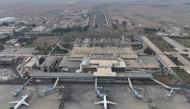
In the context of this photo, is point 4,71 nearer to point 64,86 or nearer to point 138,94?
point 64,86

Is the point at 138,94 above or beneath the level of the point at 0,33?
beneath

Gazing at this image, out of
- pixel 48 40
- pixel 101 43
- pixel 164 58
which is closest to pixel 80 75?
pixel 101 43

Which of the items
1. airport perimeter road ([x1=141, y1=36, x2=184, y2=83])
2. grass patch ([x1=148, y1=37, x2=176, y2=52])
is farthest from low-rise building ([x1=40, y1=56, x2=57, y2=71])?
grass patch ([x1=148, y1=37, x2=176, y2=52])

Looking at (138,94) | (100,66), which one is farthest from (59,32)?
(138,94)

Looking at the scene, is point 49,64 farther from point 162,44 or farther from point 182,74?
point 162,44

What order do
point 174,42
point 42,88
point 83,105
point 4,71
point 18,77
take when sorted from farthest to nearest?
point 174,42 → point 4,71 → point 18,77 → point 42,88 → point 83,105

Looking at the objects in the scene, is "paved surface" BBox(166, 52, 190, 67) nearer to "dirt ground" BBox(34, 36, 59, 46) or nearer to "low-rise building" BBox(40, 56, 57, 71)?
"low-rise building" BBox(40, 56, 57, 71)
